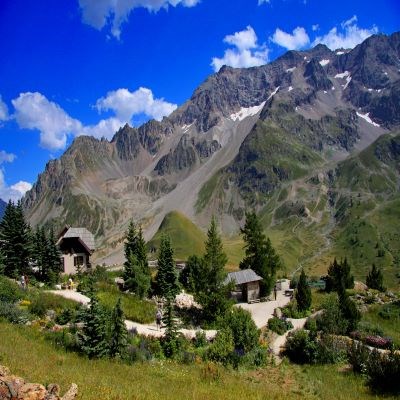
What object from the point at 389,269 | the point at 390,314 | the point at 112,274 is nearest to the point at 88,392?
the point at 390,314

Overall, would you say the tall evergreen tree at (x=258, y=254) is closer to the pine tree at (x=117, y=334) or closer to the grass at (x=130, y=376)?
the grass at (x=130, y=376)

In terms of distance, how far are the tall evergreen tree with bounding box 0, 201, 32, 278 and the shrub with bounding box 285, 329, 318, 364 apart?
31560 millimetres

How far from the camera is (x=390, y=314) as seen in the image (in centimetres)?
4369

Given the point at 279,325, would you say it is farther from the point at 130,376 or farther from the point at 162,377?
the point at 130,376

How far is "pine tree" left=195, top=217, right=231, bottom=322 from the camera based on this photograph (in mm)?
41062

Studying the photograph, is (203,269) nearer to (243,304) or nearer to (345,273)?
(243,304)

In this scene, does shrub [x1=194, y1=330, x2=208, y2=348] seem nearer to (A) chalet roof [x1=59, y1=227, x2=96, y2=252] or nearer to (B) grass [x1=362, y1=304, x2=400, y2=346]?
(B) grass [x1=362, y1=304, x2=400, y2=346]

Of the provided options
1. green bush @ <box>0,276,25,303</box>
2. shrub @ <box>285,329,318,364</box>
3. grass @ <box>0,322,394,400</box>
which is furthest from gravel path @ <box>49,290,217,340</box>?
grass @ <box>0,322,394,400</box>

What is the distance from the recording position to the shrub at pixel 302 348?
100 feet

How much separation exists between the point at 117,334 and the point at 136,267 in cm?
2342

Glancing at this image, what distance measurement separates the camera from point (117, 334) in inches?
1013

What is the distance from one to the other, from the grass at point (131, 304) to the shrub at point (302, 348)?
13.4m

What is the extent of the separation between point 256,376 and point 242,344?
497 centimetres

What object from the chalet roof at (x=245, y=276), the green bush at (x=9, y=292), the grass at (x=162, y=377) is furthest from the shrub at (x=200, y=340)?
the chalet roof at (x=245, y=276)
